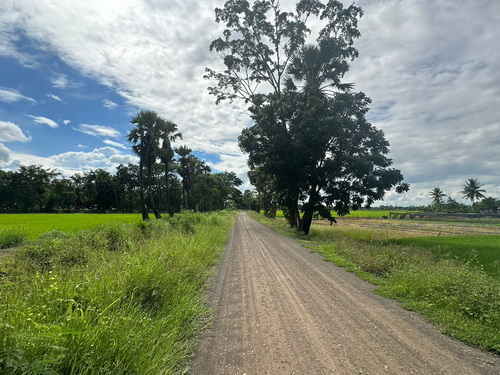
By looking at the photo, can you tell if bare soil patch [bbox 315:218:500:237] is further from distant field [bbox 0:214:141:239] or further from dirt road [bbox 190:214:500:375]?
distant field [bbox 0:214:141:239]

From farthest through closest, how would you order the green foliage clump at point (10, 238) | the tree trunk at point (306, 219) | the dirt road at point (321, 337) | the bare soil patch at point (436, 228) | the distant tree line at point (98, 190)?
the distant tree line at point (98, 190) < the bare soil patch at point (436, 228) < the tree trunk at point (306, 219) < the green foliage clump at point (10, 238) < the dirt road at point (321, 337)

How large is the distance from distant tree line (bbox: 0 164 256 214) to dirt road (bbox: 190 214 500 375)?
176 ft

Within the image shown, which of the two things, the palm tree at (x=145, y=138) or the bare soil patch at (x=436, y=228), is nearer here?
the bare soil patch at (x=436, y=228)

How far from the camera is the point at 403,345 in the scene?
12.4 ft

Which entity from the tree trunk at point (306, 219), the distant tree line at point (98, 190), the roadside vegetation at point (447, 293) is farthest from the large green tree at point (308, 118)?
the distant tree line at point (98, 190)

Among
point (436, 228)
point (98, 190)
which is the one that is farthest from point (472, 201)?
point (98, 190)

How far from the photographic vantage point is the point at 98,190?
89.4 m

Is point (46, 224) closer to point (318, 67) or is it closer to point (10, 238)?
point (10, 238)

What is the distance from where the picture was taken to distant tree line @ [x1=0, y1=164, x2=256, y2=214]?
69875mm

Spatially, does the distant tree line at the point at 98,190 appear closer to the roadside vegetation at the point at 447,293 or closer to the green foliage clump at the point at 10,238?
the green foliage clump at the point at 10,238

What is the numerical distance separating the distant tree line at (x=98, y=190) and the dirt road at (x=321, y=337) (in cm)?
5376

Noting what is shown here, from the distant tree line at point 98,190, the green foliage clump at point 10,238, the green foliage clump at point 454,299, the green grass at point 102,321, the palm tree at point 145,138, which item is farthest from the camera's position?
the distant tree line at point 98,190

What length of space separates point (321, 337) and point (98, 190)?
101 meters

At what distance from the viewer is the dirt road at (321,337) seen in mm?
3270
